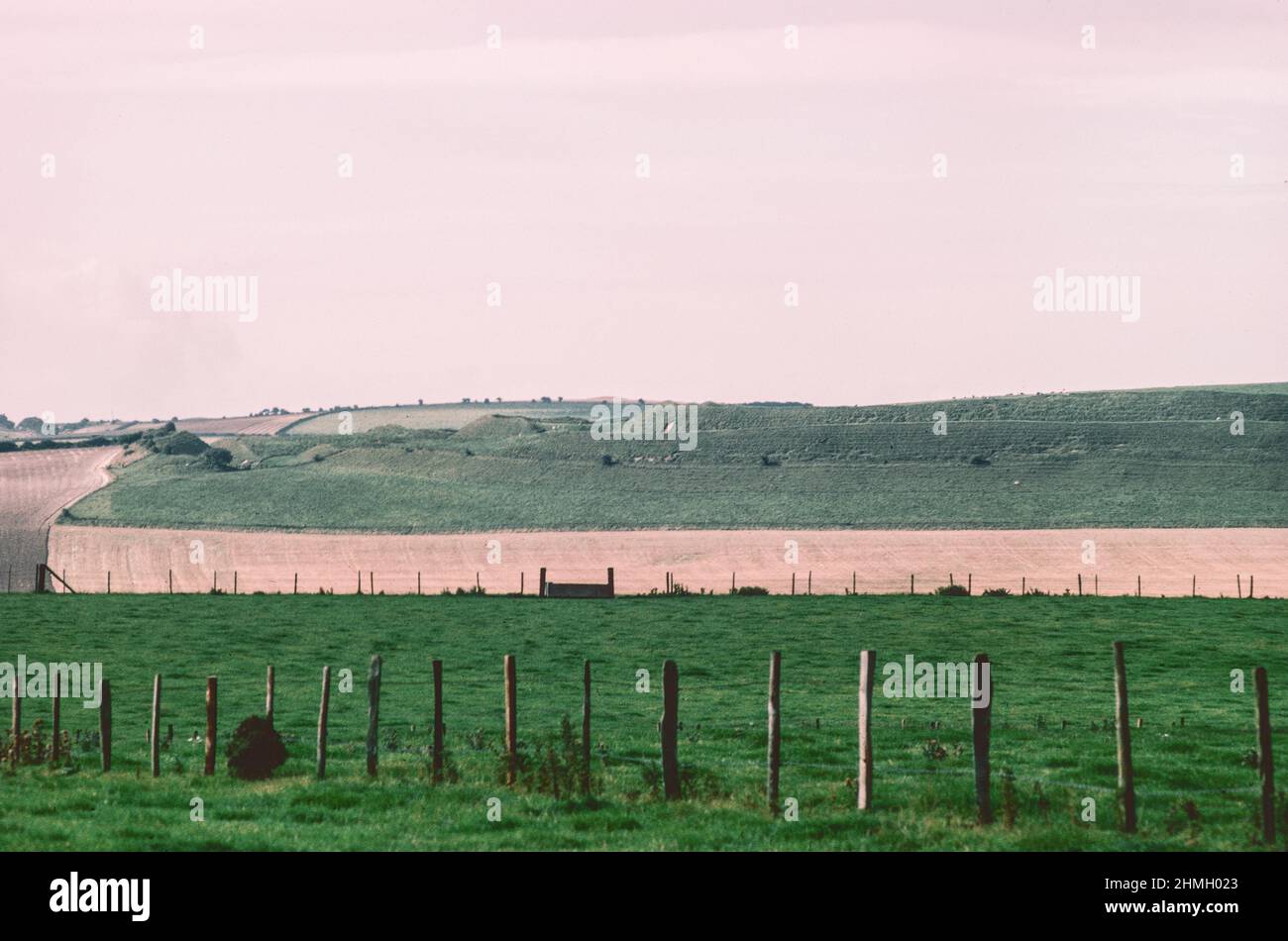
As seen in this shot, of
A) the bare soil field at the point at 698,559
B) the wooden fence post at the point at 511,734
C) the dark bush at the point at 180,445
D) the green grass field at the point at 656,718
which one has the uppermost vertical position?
the dark bush at the point at 180,445

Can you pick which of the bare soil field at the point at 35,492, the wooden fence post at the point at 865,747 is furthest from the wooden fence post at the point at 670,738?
the bare soil field at the point at 35,492

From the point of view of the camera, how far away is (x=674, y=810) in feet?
69.7

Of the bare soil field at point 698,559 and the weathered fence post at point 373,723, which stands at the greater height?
the weathered fence post at point 373,723

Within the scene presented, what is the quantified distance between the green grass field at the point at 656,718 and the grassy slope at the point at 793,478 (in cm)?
5412

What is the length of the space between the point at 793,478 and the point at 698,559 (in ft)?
131

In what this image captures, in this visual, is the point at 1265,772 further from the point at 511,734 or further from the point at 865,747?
the point at 511,734

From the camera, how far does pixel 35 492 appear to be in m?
142


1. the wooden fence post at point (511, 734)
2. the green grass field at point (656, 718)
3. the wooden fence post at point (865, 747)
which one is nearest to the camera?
the green grass field at point (656, 718)

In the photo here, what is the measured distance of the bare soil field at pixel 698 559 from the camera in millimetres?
93562

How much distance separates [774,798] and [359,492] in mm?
123494

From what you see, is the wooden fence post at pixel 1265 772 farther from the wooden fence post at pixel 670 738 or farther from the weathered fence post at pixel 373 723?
the weathered fence post at pixel 373 723

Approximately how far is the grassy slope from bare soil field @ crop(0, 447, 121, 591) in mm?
3454
